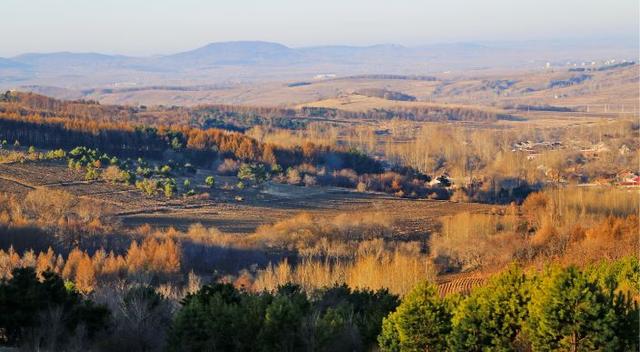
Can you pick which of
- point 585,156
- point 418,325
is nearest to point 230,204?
point 418,325

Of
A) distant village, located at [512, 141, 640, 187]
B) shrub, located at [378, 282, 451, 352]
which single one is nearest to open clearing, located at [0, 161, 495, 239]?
distant village, located at [512, 141, 640, 187]

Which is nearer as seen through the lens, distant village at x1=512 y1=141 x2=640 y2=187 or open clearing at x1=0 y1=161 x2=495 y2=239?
open clearing at x1=0 y1=161 x2=495 y2=239

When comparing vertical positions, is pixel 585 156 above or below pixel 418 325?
below

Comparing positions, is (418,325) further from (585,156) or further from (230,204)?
(585,156)

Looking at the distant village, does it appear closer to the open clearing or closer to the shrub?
the open clearing

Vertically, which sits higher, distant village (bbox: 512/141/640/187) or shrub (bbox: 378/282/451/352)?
shrub (bbox: 378/282/451/352)

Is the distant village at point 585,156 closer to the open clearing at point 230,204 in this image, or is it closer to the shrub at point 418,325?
the open clearing at point 230,204

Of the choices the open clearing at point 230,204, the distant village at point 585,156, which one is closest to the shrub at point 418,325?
the open clearing at point 230,204

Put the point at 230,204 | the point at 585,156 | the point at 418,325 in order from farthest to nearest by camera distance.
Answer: the point at 585,156 → the point at 230,204 → the point at 418,325

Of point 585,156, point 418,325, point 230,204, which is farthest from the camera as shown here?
point 585,156

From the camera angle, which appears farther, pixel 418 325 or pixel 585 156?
pixel 585 156

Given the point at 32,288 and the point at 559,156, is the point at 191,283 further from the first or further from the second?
the point at 559,156

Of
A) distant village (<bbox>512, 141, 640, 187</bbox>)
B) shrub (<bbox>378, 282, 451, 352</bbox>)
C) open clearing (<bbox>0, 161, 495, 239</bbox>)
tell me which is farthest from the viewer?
distant village (<bbox>512, 141, 640, 187</bbox>)
